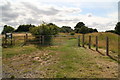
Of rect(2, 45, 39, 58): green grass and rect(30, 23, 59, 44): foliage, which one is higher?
rect(30, 23, 59, 44): foliage

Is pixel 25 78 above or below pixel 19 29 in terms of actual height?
below

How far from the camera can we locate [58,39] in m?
16.0

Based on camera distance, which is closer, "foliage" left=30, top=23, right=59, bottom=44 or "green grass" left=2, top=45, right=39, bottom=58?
"green grass" left=2, top=45, right=39, bottom=58

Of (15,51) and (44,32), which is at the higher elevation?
(44,32)


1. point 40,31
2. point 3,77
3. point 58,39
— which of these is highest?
point 40,31

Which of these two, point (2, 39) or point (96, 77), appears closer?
point (96, 77)

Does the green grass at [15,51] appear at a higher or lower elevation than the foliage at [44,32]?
lower

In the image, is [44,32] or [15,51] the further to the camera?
[44,32]

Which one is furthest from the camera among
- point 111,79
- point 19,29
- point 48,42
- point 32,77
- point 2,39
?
point 19,29

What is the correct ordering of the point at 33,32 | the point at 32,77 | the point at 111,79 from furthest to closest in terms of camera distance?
the point at 33,32 < the point at 32,77 < the point at 111,79

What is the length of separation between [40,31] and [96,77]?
469 inches

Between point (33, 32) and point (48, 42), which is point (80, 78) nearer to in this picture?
point (48, 42)

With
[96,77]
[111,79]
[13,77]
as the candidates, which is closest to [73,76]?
[96,77]

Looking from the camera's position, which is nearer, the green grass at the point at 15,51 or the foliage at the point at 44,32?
the green grass at the point at 15,51
